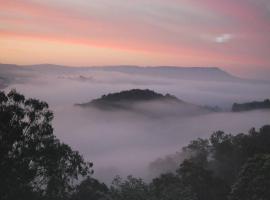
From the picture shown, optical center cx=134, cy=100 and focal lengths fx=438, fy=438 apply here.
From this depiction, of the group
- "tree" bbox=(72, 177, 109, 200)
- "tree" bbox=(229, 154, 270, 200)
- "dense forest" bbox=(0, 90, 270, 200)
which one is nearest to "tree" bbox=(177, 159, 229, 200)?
"tree" bbox=(229, 154, 270, 200)

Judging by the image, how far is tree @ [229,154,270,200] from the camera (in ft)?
109

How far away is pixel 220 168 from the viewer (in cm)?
6719

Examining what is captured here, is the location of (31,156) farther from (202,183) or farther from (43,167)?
(202,183)

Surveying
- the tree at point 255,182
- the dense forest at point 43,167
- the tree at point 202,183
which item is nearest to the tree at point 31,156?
the dense forest at point 43,167

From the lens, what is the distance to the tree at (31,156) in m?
24.5

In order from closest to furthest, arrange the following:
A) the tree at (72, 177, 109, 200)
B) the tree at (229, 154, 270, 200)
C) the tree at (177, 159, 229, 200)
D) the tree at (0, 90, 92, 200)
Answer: the tree at (0, 90, 92, 200)
the tree at (229, 154, 270, 200)
the tree at (72, 177, 109, 200)
the tree at (177, 159, 229, 200)

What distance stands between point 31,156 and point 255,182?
58.5ft

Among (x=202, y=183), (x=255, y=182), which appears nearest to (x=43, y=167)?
(x=255, y=182)

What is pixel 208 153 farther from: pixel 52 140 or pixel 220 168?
pixel 52 140

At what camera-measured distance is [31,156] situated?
2584 centimetres

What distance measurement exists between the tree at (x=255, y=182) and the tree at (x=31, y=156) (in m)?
13.6

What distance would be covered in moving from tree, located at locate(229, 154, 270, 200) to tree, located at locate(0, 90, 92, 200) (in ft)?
44.7

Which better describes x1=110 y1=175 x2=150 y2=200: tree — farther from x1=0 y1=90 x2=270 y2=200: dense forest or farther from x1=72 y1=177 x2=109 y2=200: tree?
→ x1=72 y1=177 x2=109 y2=200: tree

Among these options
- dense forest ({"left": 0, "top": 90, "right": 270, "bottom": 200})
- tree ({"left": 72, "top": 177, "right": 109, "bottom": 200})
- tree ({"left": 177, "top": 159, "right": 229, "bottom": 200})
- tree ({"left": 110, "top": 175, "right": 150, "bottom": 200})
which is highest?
dense forest ({"left": 0, "top": 90, "right": 270, "bottom": 200})
